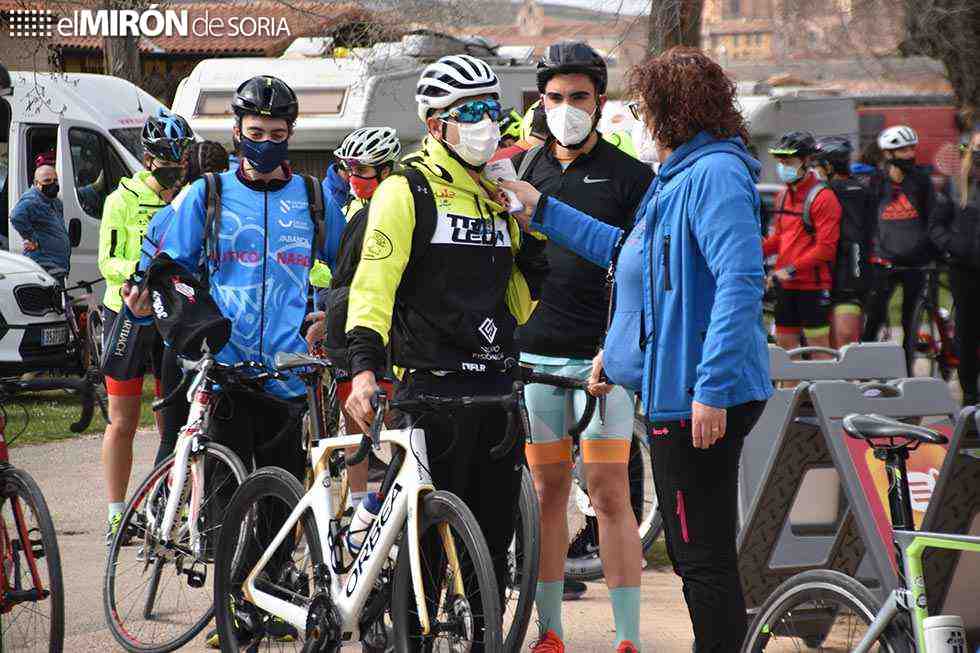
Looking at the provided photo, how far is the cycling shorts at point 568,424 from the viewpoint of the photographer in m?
5.33

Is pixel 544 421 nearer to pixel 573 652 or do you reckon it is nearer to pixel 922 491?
pixel 573 652

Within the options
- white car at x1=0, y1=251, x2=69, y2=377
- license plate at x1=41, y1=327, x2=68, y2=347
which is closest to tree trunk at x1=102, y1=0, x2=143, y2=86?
white car at x1=0, y1=251, x2=69, y2=377

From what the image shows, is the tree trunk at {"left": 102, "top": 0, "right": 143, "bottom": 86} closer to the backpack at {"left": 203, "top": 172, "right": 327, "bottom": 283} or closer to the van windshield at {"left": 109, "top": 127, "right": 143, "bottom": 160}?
the van windshield at {"left": 109, "top": 127, "right": 143, "bottom": 160}

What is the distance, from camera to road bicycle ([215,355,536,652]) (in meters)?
4.15

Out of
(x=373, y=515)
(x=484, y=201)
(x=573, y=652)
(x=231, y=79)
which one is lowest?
(x=573, y=652)

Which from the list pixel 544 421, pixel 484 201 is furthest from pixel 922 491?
pixel 484 201

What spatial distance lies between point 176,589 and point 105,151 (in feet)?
32.4

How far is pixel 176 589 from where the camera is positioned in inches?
245

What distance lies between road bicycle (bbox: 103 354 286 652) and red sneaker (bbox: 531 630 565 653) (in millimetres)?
1198

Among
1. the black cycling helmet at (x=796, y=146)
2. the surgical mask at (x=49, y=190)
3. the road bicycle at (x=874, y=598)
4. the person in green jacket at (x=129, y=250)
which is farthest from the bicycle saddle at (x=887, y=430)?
the surgical mask at (x=49, y=190)

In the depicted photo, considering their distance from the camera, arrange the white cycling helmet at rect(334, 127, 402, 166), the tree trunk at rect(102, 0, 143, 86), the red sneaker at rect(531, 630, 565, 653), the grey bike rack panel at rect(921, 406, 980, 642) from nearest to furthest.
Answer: the grey bike rack panel at rect(921, 406, 980, 642), the red sneaker at rect(531, 630, 565, 653), the white cycling helmet at rect(334, 127, 402, 166), the tree trunk at rect(102, 0, 143, 86)

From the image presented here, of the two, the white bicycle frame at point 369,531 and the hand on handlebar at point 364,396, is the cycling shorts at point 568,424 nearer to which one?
the white bicycle frame at point 369,531

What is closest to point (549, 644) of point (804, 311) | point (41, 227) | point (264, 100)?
point (264, 100)

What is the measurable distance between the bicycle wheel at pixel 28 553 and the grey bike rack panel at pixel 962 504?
8.93 feet
